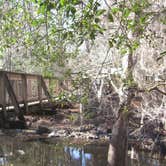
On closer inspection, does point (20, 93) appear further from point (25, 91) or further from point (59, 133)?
point (59, 133)

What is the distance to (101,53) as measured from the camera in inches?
316

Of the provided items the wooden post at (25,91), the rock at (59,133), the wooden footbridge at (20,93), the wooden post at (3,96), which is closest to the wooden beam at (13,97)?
the wooden footbridge at (20,93)

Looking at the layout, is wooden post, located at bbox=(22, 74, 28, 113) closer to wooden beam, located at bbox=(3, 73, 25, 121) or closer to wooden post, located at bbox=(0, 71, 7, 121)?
wooden beam, located at bbox=(3, 73, 25, 121)

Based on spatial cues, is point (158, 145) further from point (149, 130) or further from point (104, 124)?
point (104, 124)

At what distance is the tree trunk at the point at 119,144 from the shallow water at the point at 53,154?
1108mm

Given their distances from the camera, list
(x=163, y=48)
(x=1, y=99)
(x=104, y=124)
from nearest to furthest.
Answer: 1. (x=163, y=48)
2. (x=1, y=99)
3. (x=104, y=124)

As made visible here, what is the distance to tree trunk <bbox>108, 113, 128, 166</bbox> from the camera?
591 cm

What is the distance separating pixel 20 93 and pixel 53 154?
2.95 meters

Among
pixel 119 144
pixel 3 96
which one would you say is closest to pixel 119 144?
pixel 119 144

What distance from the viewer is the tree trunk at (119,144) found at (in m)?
5.91

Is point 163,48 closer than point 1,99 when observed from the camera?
Yes

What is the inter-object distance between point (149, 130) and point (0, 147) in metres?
3.90

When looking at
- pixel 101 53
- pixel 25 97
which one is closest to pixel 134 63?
pixel 101 53

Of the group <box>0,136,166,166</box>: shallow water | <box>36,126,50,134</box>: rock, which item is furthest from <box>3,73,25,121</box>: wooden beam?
<box>0,136,166,166</box>: shallow water
